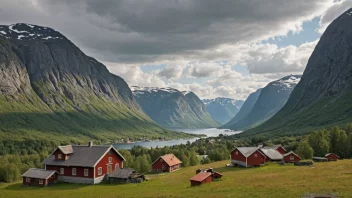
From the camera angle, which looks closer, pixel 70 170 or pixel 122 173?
pixel 122 173

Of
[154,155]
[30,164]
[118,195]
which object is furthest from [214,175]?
[30,164]

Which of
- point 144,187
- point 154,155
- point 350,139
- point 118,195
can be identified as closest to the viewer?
point 118,195

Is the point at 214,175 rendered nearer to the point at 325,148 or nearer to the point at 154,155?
the point at 325,148

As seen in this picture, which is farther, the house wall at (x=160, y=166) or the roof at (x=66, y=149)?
the house wall at (x=160, y=166)

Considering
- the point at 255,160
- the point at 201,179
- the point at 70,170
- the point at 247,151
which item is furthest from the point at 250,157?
the point at 70,170

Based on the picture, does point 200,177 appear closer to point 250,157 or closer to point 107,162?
point 107,162

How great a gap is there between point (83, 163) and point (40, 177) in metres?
9.47

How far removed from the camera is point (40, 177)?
7362 centimetres

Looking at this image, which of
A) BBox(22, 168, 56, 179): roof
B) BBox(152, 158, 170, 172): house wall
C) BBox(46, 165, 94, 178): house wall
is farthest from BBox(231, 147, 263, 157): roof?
BBox(22, 168, 56, 179): roof

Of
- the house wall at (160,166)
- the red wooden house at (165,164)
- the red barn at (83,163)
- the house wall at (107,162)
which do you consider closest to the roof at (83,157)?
the red barn at (83,163)

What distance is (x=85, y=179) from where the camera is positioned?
74.9m

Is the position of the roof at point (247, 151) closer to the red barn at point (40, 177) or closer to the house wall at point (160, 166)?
the house wall at point (160, 166)

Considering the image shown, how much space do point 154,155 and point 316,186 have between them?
105350 millimetres

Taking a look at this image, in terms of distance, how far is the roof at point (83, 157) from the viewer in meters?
75.8
